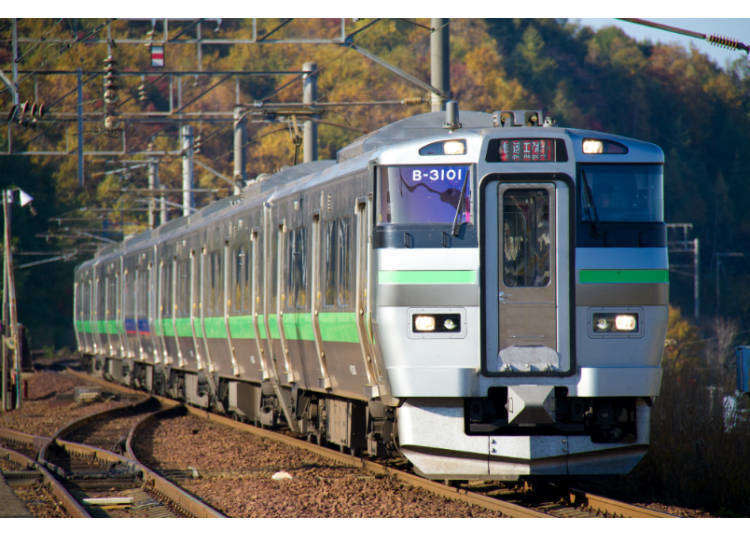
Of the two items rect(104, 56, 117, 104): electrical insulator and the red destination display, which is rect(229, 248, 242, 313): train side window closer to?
rect(104, 56, 117, 104): electrical insulator

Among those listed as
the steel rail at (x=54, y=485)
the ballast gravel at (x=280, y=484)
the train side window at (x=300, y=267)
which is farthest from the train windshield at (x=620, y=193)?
the steel rail at (x=54, y=485)

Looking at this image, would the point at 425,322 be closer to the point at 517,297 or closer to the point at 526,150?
the point at 517,297

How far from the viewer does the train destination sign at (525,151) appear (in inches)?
393

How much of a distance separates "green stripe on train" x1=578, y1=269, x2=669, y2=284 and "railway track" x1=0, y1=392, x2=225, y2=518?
3.37 m

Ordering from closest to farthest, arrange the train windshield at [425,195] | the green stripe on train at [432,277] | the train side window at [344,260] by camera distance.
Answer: the green stripe on train at [432,277] < the train windshield at [425,195] < the train side window at [344,260]

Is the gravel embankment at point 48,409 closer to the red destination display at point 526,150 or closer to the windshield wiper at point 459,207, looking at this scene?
the windshield wiper at point 459,207

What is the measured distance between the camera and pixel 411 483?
11.5 m

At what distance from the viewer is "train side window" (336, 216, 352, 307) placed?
11.5 metres

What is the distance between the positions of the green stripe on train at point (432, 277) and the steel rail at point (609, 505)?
6.43ft

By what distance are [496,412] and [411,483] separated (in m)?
1.76

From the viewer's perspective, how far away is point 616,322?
9.87 meters

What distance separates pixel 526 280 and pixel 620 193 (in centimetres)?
103

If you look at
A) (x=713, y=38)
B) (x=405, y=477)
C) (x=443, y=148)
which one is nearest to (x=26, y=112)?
(x=405, y=477)

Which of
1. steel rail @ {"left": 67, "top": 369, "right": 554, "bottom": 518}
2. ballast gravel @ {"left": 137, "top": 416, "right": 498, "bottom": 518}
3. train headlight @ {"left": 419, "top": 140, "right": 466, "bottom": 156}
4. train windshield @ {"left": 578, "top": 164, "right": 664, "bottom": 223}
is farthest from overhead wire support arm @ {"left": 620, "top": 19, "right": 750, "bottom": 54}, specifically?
ballast gravel @ {"left": 137, "top": 416, "right": 498, "bottom": 518}
